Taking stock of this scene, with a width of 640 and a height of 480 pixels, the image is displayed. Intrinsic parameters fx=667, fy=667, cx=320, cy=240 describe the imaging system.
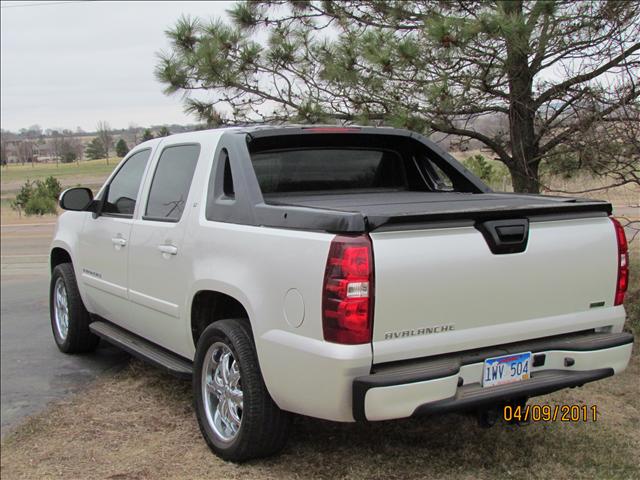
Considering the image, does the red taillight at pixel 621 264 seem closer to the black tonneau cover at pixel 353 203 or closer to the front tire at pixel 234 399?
the black tonneau cover at pixel 353 203

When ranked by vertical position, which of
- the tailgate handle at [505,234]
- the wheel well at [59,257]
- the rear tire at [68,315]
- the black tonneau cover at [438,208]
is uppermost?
the black tonneau cover at [438,208]

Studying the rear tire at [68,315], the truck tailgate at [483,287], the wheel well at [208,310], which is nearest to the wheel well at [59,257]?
the rear tire at [68,315]

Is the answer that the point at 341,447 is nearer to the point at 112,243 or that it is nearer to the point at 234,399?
the point at 234,399

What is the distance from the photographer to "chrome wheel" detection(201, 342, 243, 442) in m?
3.72

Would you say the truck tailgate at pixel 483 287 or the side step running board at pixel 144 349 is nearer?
the truck tailgate at pixel 483 287

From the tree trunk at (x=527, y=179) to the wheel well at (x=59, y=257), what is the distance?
4879 mm

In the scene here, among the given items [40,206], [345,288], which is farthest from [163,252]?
[40,206]

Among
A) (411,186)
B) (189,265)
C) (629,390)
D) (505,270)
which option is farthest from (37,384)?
(629,390)

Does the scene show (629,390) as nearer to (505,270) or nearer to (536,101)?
(505,270)

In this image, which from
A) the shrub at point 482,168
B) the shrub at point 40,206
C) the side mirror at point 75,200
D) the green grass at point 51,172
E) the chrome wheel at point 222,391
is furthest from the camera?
the shrub at point 40,206

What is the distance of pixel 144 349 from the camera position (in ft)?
15.6

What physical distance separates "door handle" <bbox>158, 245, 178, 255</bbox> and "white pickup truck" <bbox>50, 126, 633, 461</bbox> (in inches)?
0.7

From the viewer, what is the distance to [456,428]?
4.18 metres

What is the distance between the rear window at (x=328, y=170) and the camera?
176 inches
